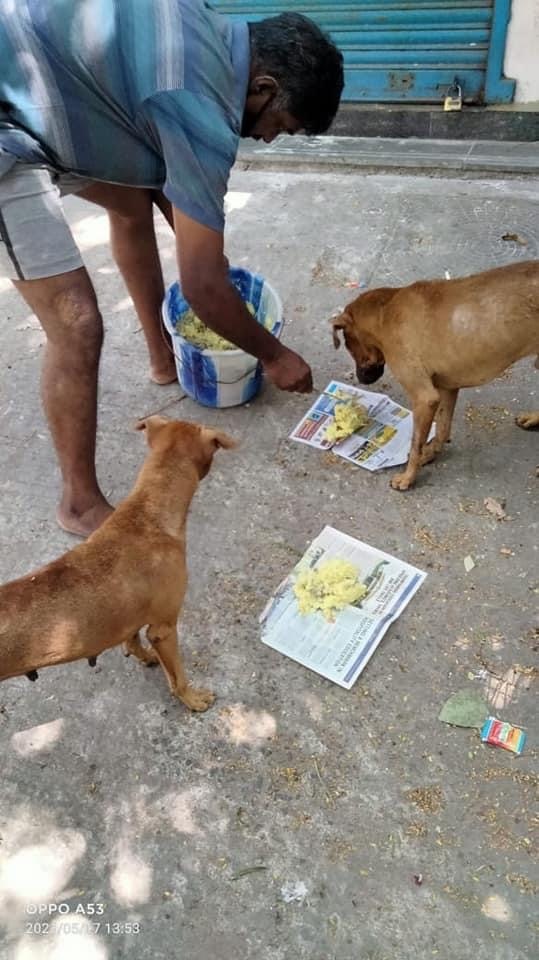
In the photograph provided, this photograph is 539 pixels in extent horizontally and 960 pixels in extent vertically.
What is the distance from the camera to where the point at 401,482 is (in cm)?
350

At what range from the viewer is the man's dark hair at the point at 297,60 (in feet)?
8.48

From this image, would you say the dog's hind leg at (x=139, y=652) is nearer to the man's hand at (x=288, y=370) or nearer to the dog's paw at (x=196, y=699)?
the dog's paw at (x=196, y=699)

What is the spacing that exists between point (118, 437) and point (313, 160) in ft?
11.7

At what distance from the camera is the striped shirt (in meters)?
2.35

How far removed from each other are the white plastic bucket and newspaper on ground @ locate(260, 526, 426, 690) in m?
1.04

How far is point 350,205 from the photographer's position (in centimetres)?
559

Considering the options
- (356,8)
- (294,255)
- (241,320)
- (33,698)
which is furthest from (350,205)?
(33,698)

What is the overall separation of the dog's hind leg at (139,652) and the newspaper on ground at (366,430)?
1.42 m

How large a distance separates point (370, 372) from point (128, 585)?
1.86 metres

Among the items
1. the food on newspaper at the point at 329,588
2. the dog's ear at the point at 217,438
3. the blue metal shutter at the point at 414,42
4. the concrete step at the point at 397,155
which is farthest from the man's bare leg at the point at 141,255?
the blue metal shutter at the point at 414,42

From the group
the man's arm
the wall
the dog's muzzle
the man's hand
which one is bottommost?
the dog's muzzle

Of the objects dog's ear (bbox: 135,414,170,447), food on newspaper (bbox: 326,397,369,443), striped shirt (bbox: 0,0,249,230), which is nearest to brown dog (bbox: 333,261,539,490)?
food on newspaper (bbox: 326,397,369,443)

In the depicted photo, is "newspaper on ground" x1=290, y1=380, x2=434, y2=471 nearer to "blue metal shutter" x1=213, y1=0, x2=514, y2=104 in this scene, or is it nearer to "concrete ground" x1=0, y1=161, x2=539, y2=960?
"concrete ground" x1=0, y1=161, x2=539, y2=960

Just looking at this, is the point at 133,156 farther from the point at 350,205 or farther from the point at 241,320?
the point at 350,205
